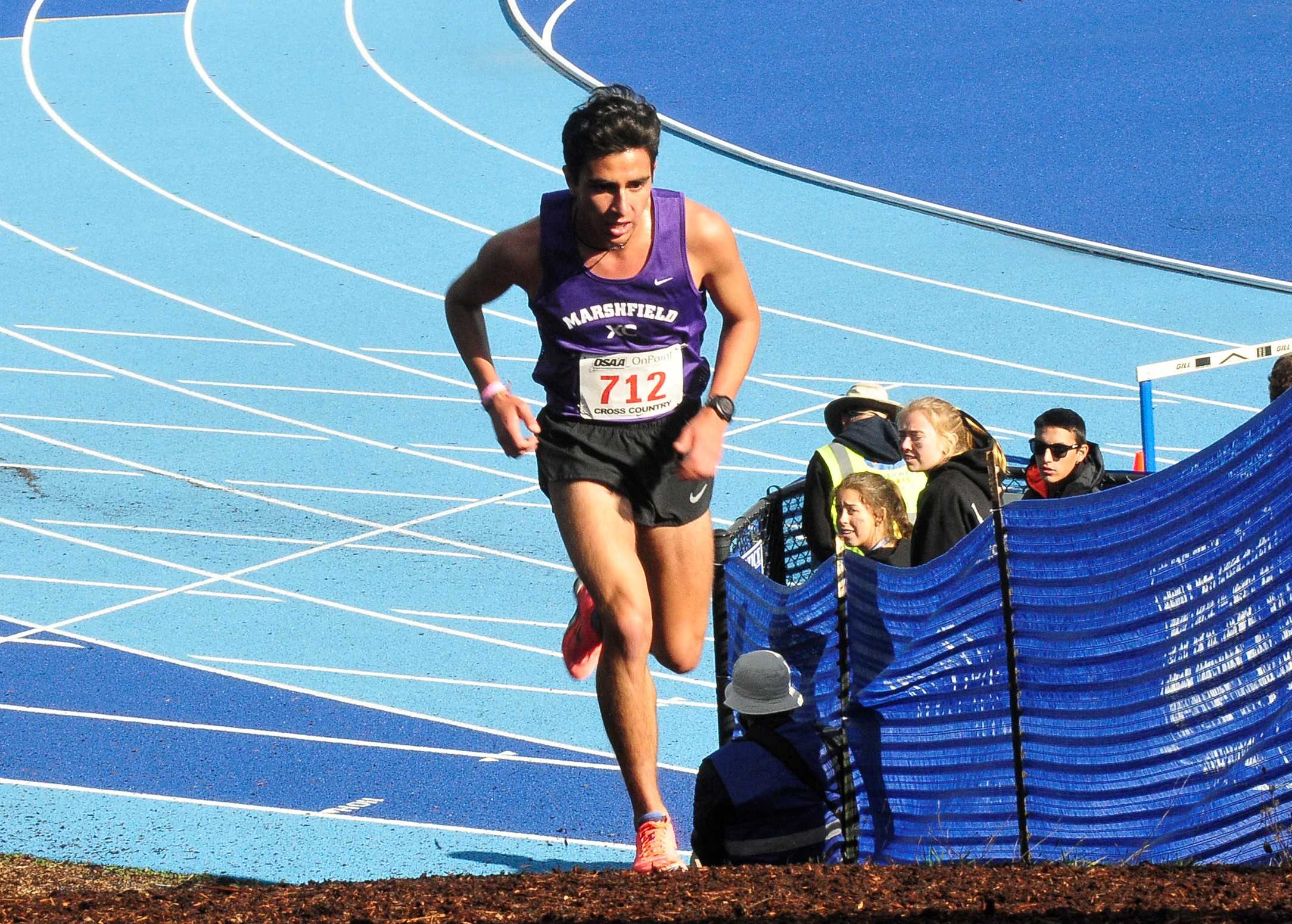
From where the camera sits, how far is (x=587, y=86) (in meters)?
19.0

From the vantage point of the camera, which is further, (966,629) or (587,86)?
(587,86)

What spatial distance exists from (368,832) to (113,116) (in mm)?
13518

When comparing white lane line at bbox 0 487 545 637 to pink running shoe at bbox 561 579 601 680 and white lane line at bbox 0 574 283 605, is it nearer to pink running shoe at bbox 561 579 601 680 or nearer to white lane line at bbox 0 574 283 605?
white lane line at bbox 0 574 283 605

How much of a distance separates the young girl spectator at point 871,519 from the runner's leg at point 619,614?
5.93 feet

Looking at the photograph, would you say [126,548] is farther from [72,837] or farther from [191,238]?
[191,238]

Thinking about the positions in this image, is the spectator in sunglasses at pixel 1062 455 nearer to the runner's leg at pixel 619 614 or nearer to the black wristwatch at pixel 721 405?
the black wristwatch at pixel 721 405

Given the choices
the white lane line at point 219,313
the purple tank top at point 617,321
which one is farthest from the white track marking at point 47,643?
→ the purple tank top at point 617,321

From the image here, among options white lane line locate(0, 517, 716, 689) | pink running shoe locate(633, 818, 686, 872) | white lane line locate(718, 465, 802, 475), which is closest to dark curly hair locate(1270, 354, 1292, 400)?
pink running shoe locate(633, 818, 686, 872)

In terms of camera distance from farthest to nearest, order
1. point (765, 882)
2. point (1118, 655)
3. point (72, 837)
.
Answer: point (72, 837) < point (1118, 655) < point (765, 882)

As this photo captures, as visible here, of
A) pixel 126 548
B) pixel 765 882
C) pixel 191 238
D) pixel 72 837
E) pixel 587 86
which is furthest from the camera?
pixel 587 86

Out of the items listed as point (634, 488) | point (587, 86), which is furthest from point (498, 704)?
point (587, 86)

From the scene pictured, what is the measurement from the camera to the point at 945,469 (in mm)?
5992

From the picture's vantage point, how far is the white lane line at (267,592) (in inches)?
371

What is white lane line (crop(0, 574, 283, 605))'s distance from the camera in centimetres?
1020
